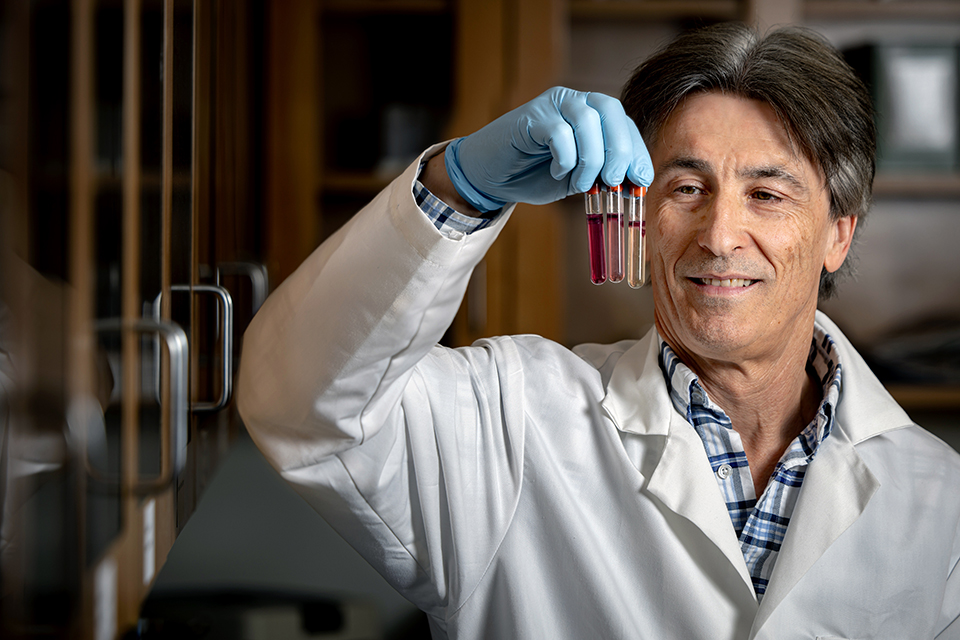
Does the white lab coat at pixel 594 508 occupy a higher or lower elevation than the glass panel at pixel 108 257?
lower

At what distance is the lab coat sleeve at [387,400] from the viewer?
32.3 inches

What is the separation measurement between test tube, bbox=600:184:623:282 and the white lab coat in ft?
0.86

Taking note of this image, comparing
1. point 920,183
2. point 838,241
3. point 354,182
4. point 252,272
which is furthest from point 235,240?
point 920,183

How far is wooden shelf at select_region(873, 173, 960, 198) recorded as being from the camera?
2.03 metres

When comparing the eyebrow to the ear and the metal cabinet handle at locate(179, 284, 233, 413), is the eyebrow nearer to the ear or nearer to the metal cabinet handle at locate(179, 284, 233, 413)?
the ear

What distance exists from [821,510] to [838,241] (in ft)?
1.34

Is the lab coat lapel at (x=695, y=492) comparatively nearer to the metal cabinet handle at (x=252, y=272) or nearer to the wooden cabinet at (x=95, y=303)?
the wooden cabinet at (x=95, y=303)

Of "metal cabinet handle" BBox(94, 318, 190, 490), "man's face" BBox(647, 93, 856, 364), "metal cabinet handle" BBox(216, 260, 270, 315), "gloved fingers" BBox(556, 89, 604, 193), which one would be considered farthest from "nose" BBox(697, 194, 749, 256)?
"metal cabinet handle" BBox(216, 260, 270, 315)

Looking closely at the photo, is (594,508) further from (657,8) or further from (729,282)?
(657,8)

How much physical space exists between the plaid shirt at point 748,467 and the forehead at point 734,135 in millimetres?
293

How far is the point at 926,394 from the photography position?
201 cm

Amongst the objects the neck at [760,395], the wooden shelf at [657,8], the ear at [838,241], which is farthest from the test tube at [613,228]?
the wooden shelf at [657,8]

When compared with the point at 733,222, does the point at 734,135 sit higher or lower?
higher

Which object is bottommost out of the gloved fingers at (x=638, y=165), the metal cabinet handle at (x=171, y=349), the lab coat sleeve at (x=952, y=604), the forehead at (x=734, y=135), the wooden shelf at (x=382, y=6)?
the lab coat sleeve at (x=952, y=604)
